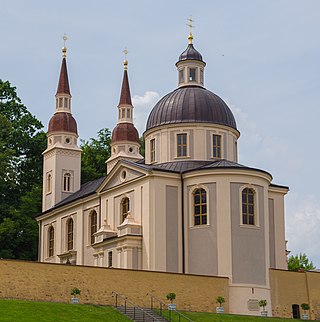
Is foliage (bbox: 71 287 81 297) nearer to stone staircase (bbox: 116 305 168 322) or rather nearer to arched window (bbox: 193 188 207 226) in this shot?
stone staircase (bbox: 116 305 168 322)

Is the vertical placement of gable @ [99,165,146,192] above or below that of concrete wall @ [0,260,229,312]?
above

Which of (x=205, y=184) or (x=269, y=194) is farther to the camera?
(x=269, y=194)

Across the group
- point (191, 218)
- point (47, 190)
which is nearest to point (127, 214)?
point (191, 218)

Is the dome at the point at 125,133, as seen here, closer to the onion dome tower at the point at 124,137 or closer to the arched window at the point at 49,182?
the onion dome tower at the point at 124,137

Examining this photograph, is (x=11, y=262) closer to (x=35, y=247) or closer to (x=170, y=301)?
(x=170, y=301)

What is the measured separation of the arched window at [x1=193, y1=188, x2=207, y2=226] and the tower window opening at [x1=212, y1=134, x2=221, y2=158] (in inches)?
213

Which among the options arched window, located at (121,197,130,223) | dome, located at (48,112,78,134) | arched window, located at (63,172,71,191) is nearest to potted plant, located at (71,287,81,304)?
arched window, located at (121,197,130,223)

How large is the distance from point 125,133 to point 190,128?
904 inches

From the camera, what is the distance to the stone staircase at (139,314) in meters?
38.7

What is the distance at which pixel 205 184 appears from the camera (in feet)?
163

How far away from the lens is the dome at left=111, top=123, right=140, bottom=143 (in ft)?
252

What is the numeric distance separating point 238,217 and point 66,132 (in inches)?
1093

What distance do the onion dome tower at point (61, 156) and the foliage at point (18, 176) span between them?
2.16 m

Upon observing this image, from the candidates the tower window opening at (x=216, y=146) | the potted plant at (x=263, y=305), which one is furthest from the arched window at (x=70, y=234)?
the potted plant at (x=263, y=305)
